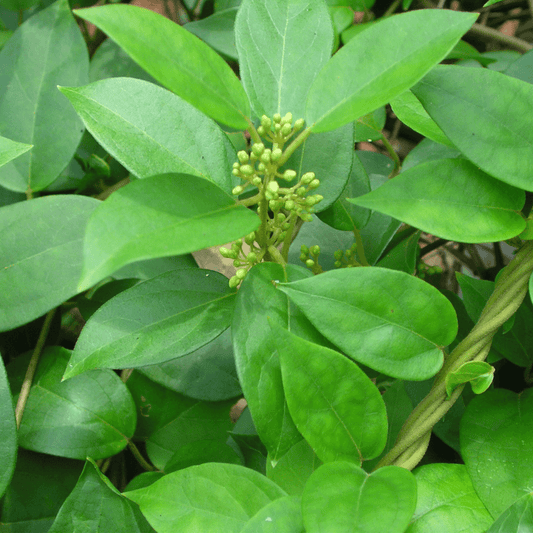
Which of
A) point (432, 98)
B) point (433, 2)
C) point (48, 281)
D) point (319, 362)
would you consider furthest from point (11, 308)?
point (433, 2)

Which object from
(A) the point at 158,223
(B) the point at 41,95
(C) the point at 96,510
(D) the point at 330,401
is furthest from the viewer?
(B) the point at 41,95

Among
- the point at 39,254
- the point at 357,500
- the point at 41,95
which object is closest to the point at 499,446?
the point at 357,500

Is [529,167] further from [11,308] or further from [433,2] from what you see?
[433,2]

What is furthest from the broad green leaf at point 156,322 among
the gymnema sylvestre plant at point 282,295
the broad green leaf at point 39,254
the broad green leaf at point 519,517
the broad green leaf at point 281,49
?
the broad green leaf at point 519,517

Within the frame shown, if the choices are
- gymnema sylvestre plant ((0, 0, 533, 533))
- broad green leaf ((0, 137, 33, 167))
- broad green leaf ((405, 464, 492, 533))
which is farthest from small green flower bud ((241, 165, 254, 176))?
broad green leaf ((405, 464, 492, 533))

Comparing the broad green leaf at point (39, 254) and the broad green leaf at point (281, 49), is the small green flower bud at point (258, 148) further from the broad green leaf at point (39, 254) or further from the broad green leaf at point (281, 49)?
the broad green leaf at point (39, 254)

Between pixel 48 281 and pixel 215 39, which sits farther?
pixel 215 39

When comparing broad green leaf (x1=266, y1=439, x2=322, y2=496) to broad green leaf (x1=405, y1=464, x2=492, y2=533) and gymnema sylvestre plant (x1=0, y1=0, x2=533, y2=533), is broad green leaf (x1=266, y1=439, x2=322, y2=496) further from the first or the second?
broad green leaf (x1=405, y1=464, x2=492, y2=533)

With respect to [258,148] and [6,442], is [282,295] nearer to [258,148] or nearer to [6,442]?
[258,148]
